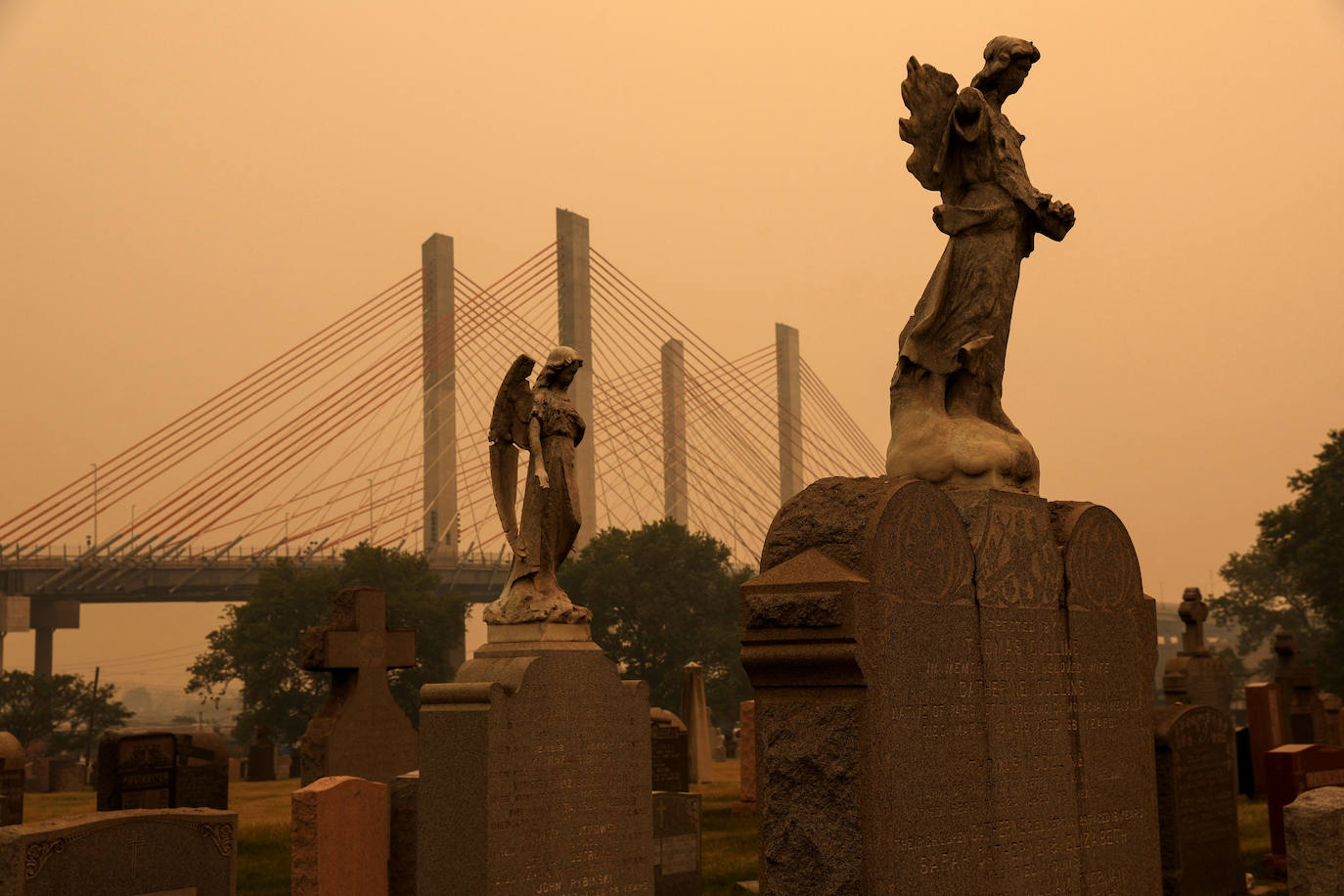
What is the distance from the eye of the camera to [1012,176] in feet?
16.8

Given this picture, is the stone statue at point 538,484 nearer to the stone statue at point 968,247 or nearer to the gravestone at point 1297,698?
the stone statue at point 968,247

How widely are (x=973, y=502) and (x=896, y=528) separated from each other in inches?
20.6

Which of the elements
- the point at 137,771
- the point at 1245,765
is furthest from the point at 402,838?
the point at 1245,765

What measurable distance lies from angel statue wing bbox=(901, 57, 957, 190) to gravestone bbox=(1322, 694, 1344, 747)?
16.8 m

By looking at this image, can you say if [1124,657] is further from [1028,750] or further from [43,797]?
[43,797]

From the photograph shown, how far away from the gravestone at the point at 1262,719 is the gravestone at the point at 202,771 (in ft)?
38.8

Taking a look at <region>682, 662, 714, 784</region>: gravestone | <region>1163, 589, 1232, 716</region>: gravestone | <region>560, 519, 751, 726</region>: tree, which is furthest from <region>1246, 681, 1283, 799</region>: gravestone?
<region>560, 519, 751, 726</region>: tree

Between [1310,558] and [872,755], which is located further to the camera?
[1310,558]

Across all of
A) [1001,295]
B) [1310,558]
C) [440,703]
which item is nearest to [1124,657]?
[1001,295]

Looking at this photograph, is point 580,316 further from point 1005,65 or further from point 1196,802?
point 1005,65

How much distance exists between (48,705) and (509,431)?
115 ft

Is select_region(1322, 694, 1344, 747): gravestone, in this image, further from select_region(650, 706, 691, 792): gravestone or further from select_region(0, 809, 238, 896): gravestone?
select_region(0, 809, 238, 896): gravestone

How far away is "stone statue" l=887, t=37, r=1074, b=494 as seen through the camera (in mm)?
4902

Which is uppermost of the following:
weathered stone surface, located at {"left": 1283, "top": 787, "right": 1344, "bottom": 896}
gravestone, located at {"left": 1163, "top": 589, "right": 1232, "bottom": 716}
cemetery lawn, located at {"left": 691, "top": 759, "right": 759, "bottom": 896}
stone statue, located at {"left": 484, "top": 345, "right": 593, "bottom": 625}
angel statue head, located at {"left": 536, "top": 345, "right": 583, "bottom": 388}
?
angel statue head, located at {"left": 536, "top": 345, "right": 583, "bottom": 388}
